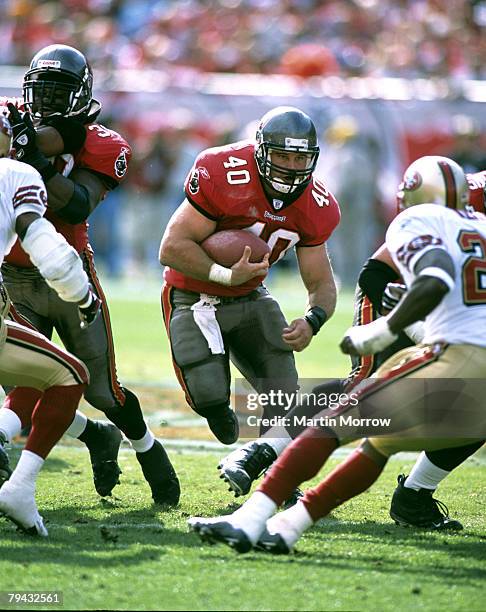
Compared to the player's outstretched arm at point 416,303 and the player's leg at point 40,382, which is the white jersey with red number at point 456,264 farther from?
the player's leg at point 40,382

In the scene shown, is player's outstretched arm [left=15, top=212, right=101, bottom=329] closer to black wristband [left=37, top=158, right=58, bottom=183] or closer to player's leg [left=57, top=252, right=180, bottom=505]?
black wristband [left=37, top=158, right=58, bottom=183]

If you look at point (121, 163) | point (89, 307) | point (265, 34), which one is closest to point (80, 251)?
point (121, 163)

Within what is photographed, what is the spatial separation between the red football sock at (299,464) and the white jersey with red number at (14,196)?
3.85 ft

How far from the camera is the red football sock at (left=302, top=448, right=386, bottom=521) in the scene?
3.66m

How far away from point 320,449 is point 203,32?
506 inches

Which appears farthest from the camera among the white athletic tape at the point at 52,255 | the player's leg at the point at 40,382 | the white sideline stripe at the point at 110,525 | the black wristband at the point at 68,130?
the black wristband at the point at 68,130

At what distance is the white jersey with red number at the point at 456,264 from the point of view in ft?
12.0

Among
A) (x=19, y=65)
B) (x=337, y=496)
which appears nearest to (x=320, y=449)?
(x=337, y=496)

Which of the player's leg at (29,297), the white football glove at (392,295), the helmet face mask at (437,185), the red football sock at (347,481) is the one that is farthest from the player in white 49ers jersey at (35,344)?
the helmet face mask at (437,185)

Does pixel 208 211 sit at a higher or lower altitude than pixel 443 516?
higher

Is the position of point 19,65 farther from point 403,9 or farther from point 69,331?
point 69,331

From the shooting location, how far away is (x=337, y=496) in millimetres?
3676

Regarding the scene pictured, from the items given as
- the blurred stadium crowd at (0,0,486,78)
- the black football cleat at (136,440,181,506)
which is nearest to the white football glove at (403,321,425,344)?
the black football cleat at (136,440,181,506)

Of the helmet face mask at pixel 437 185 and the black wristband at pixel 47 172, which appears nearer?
the helmet face mask at pixel 437 185
